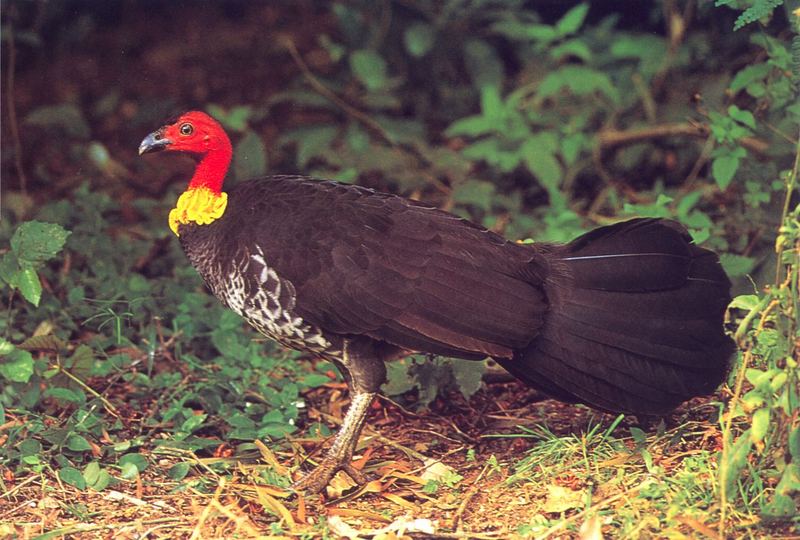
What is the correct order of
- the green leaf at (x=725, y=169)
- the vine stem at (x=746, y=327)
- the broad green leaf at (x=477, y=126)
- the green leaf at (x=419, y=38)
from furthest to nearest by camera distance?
the green leaf at (x=419, y=38) < the broad green leaf at (x=477, y=126) < the green leaf at (x=725, y=169) < the vine stem at (x=746, y=327)

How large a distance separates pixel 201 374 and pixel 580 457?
1.73m

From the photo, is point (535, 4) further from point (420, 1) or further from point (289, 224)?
point (289, 224)

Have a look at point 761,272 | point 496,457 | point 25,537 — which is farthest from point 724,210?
point 25,537

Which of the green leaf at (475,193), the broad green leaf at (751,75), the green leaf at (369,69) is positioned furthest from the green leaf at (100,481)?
the green leaf at (369,69)

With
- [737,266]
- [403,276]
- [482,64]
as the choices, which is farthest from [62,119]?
[737,266]

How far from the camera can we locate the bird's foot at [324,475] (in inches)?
153

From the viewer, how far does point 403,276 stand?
3803 mm

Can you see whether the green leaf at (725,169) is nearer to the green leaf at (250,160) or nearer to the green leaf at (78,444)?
the green leaf at (250,160)

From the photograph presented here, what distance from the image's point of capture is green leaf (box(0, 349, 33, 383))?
398 cm

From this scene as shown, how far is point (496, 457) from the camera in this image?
411 cm

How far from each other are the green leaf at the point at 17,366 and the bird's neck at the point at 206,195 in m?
0.77

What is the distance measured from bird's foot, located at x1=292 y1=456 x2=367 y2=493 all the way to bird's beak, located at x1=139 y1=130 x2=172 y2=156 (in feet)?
4.59

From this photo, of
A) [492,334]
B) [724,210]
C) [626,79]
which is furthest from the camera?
[626,79]

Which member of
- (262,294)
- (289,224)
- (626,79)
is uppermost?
(626,79)
